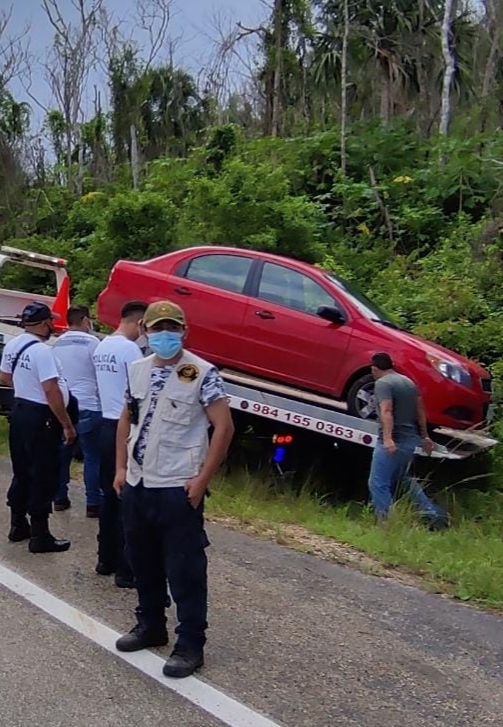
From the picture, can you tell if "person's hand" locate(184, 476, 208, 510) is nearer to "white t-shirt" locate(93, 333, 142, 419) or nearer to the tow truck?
"white t-shirt" locate(93, 333, 142, 419)

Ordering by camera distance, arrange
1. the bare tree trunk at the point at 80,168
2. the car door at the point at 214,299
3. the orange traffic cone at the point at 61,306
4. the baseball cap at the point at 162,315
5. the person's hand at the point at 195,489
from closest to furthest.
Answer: the person's hand at the point at 195,489
the baseball cap at the point at 162,315
the car door at the point at 214,299
the orange traffic cone at the point at 61,306
the bare tree trunk at the point at 80,168

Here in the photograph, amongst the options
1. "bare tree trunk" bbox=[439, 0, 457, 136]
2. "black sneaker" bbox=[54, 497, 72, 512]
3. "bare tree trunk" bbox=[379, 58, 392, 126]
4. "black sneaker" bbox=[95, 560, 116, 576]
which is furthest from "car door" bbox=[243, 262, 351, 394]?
"bare tree trunk" bbox=[379, 58, 392, 126]

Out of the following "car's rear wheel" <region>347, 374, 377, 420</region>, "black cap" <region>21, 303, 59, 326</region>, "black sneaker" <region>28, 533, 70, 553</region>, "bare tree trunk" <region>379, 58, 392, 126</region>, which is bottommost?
"black sneaker" <region>28, 533, 70, 553</region>

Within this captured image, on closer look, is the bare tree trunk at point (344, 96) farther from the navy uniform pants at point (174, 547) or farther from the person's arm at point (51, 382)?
the navy uniform pants at point (174, 547)

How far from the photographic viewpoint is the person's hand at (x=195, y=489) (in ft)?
13.5

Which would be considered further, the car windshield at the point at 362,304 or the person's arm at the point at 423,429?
the car windshield at the point at 362,304

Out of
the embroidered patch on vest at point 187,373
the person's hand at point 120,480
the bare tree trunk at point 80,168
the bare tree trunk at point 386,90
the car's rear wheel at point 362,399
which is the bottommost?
the car's rear wheel at point 362,399

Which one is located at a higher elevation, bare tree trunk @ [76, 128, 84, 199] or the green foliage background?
bare tree trunk @ [76, 128, 84, 199]

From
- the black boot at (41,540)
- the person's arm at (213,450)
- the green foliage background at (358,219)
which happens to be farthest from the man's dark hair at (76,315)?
the green foliage background at (358,219)

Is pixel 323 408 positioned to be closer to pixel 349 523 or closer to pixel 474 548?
pixel 349 523

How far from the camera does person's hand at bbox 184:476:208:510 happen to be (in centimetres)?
412

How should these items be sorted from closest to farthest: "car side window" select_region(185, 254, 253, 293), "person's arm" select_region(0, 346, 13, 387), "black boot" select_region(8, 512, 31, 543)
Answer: "person's arm" select_region(0, 346, 13, 387) → "black boot" select_region(8, 512, 31, 543) → "car side window" select_region(185, 254, 253, 293)

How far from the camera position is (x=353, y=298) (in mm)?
8461

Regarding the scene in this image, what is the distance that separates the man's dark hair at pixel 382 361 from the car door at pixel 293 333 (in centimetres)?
55
